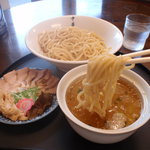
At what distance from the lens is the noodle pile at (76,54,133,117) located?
0.71m

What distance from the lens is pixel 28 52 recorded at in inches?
54.4

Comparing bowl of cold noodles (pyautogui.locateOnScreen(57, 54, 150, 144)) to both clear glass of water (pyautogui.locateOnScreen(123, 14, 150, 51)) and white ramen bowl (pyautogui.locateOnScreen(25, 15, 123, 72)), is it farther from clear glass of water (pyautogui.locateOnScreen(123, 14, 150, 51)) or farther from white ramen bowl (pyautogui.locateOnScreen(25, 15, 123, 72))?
clear glass of water (pyautogui.locateOnScreen(123, 14, 150, 51))

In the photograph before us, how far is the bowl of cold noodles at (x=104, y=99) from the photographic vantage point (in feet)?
2.28

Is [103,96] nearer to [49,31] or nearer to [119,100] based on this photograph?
[119,100]

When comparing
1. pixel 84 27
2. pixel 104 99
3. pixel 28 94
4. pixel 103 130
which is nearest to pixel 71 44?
pixel 84 27

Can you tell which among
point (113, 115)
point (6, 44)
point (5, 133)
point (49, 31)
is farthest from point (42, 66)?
point (113, 115)

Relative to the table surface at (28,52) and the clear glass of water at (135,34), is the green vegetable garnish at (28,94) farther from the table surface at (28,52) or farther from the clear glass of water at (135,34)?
the clear glass of water at (135,34)

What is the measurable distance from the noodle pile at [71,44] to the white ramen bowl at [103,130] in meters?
0.32

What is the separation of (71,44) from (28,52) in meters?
0.36

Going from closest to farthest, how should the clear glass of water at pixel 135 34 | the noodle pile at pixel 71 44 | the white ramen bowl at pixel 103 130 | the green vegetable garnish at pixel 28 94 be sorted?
the white ramen bowl at pixel 103 130 → the green vegetable garnish at pixel 28 94 → the noodle pile at pixel 71 44 → the clear glass of water at pixel 135 34

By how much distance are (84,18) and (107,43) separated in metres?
0.32

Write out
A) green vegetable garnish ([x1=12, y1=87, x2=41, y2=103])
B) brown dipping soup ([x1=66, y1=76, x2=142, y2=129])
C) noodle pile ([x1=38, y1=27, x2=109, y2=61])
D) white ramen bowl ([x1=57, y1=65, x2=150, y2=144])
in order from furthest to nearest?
noodle pile ([x1=38, y1=27, x2=109, y2=61])
green vegetable garnish ([x1=12, y1=87, x2=41, y2=103])
brown dipping soup ([x1=66, y1=76, x2=142, y2=129])
white ramen bowl ([x1=57, y1=65, x2=150, y2=144])

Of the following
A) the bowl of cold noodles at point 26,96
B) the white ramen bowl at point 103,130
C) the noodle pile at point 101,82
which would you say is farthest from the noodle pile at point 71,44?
the noodle pile at point 101,82

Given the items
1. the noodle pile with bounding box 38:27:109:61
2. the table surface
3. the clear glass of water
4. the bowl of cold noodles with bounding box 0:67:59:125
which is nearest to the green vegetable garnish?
the bowl of cold noodles with bounding box 0:67:59:125
